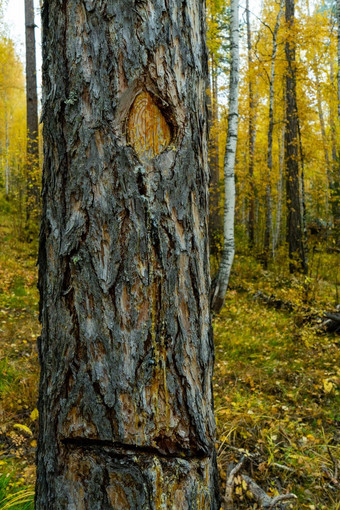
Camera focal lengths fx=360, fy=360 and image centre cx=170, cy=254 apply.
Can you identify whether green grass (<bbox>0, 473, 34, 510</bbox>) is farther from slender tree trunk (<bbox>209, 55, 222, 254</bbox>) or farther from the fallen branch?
slender tree trunk (<bbox>209, 55, 222, 254</bbox>)

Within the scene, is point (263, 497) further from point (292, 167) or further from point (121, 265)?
point (292, 167)

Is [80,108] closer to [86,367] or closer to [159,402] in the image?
[86,367]

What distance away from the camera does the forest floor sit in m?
2.34

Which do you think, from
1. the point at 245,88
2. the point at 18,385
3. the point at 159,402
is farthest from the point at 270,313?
the point at 245,88

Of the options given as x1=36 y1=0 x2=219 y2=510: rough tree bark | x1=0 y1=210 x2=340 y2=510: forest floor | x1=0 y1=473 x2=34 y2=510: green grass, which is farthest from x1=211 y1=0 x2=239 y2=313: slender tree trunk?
x1=36 y1=0 x2=219 y2=510: rough tree bark

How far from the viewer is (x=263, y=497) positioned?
6.99 feet

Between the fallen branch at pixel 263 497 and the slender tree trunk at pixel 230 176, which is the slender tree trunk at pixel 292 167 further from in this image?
the fallen branch at pixel 263 497

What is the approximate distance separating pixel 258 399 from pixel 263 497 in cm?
131

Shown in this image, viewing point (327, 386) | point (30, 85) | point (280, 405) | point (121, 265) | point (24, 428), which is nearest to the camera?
point (121, 265)

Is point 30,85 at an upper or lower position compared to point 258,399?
upper

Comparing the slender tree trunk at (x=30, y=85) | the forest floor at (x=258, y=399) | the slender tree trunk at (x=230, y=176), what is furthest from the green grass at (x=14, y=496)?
the slender tree trunk at (x=30, y=85)

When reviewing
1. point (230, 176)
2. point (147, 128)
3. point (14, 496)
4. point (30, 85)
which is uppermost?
point (30, 85)

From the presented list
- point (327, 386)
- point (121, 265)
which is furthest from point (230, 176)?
point (121, 265)

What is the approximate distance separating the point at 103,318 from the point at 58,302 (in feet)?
0.55
